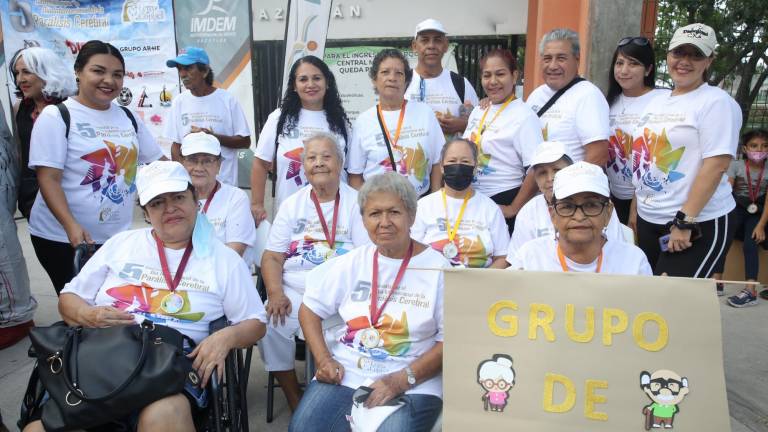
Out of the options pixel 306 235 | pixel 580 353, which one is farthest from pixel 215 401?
pixel 580 353

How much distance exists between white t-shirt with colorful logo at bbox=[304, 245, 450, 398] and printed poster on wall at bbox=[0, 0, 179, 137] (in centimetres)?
677

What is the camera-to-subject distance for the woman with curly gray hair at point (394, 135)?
366 cm

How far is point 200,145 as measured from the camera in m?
3.36

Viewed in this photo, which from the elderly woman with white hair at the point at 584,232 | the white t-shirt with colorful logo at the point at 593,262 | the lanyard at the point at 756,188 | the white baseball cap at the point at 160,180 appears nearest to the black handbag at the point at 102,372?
the white baseball cap at the point at 160,180

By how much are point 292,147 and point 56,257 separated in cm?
154

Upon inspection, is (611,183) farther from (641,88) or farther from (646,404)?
(646,404)

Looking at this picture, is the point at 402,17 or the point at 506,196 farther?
the point at 402,17

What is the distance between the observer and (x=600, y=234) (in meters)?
2.35

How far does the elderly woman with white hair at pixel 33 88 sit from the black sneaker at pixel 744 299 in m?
5.52

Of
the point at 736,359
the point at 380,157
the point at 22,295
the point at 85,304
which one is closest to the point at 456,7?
the point at 380,157

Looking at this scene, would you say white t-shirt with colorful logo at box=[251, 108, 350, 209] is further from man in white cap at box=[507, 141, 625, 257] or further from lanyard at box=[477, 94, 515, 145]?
man in white cap at box=[507, 141, 625, 257]

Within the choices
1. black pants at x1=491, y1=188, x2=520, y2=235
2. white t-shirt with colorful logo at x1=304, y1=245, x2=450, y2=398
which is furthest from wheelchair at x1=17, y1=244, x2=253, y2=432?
black pants at x1=491, y1=188, x2=520, y2=235

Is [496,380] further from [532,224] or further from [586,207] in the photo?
[532,224]

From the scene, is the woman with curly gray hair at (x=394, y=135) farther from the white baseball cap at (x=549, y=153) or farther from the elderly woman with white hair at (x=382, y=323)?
the elderly woman with white hair at (x=382, y=323)
